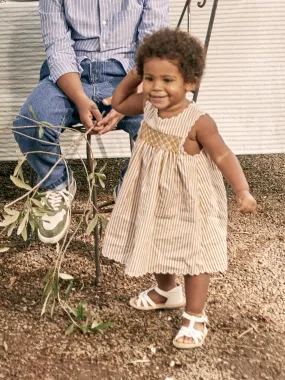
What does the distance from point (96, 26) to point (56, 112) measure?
1.45 feet

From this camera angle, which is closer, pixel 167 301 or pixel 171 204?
pixel 171 204

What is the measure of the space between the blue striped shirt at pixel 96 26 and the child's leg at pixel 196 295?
3.45 ft

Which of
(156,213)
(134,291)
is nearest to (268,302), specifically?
(134,291)

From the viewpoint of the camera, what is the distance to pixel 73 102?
2820 millimetres

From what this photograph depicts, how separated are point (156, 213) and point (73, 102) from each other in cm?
77

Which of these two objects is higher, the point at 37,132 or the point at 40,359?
the point at 37,132

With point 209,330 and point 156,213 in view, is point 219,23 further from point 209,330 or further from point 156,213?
point 209,330

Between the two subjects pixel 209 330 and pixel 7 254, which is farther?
pixel 7 254

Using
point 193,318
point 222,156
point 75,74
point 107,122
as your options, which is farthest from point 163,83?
point 193,318

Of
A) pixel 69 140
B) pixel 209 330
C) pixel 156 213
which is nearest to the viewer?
pixel 156 213

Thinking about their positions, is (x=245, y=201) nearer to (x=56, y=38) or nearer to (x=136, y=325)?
(x=136, y=325)

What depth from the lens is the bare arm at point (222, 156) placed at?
2.17 m

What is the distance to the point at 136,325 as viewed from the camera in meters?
2.53

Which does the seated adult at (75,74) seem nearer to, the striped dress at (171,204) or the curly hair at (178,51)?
the striped dress at (171,204)
